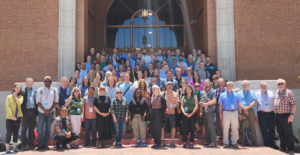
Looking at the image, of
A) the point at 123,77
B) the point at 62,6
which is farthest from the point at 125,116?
the point at 62,6

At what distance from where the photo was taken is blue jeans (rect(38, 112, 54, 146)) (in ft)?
24.3

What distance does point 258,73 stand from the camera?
38.2 ft

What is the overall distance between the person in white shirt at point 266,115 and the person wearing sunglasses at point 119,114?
3.96 meters

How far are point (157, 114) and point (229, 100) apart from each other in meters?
2.08

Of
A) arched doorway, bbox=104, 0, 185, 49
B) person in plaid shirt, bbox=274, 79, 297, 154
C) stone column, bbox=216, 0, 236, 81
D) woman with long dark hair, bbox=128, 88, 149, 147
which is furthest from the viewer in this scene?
arched doorway, bbox=104, 0, 185, 49

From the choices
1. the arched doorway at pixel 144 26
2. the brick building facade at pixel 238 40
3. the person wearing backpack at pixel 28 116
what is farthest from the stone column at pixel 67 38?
the arched doorway at pixel 144 26

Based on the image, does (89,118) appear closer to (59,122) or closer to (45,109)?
(59,122)

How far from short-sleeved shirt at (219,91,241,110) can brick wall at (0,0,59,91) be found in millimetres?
7529

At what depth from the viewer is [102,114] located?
755 cm

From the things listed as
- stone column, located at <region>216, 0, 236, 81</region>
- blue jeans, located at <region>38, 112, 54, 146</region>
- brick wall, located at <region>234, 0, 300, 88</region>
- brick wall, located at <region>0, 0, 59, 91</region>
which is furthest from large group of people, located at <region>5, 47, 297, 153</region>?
brick wall, located at <region>0, 0, 59, 91</region>

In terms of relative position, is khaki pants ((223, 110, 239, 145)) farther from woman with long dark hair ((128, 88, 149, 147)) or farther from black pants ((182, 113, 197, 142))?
woman with long dark hair ((128, 88, 149, 147))

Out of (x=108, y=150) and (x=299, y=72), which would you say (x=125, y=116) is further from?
(x=299, y=72)

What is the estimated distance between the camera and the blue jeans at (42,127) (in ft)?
24.3

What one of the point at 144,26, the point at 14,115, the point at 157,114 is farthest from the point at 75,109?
the point at 144,26
